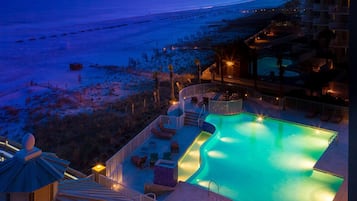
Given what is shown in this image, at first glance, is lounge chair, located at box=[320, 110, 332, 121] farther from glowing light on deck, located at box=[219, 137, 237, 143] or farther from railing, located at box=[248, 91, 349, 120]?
glowing light on deck, located at box=[219, 137, 237, 143]

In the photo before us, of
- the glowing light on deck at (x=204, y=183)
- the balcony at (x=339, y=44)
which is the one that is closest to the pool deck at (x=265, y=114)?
the glowing light on deck at (x=204, y=183)

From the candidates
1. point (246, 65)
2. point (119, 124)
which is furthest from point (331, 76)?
point (119, 124)

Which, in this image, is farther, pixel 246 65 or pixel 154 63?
pixel 154 63

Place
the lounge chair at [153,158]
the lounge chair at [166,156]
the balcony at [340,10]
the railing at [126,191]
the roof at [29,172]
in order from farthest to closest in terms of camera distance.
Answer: the balcony at [340,10], the lounge chair at [166,156], the lounge chair at [153,158], the railing at [126,191], the roof at [29,172]

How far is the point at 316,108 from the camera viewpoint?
1430cm

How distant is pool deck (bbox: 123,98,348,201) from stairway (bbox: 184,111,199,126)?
26 centimetres

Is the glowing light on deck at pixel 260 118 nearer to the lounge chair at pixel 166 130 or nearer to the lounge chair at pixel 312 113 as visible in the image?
the lounge chair at pixel 312 113

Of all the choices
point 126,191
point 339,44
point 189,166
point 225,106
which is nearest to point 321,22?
point 339,44

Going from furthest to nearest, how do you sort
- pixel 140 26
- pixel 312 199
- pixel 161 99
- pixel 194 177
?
1. pixel 140 26
2. pixel 161 99
3. pixel 194 177
4. pixel 312 199

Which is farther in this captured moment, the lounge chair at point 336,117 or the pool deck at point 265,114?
the lounge chair at point 336,117

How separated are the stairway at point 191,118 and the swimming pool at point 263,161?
53 centimetres

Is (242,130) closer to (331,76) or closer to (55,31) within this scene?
(331,76)

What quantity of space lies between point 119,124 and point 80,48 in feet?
120

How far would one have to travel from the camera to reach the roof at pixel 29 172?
357 cm
